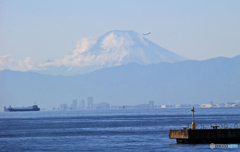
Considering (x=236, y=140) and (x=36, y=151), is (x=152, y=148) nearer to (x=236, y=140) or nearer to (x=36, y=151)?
(x=236, y=140)

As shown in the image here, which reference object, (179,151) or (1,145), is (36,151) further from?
(179,151)

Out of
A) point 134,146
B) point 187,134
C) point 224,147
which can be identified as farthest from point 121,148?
point 224,147

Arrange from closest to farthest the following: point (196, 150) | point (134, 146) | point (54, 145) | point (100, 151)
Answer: point (196, 150), point (100, 151), point (134, 146), point (54, 145)

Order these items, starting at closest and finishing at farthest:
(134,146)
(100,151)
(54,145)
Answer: (100,151) → (134,146) → (54,145)

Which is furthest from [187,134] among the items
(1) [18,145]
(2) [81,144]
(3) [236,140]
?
(1) [18,145]

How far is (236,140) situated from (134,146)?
15.4 metres

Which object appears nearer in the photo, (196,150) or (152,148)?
(196,150)

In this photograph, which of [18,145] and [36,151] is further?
[18,145]

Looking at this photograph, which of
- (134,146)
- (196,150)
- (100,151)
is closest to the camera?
(196,150)

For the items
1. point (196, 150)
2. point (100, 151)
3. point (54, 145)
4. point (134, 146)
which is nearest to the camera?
point (196, 150)

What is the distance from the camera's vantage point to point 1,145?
83.9 m

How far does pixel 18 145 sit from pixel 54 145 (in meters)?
7.31

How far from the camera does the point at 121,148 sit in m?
71.8

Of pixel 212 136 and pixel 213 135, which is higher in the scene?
pixel 213 135
